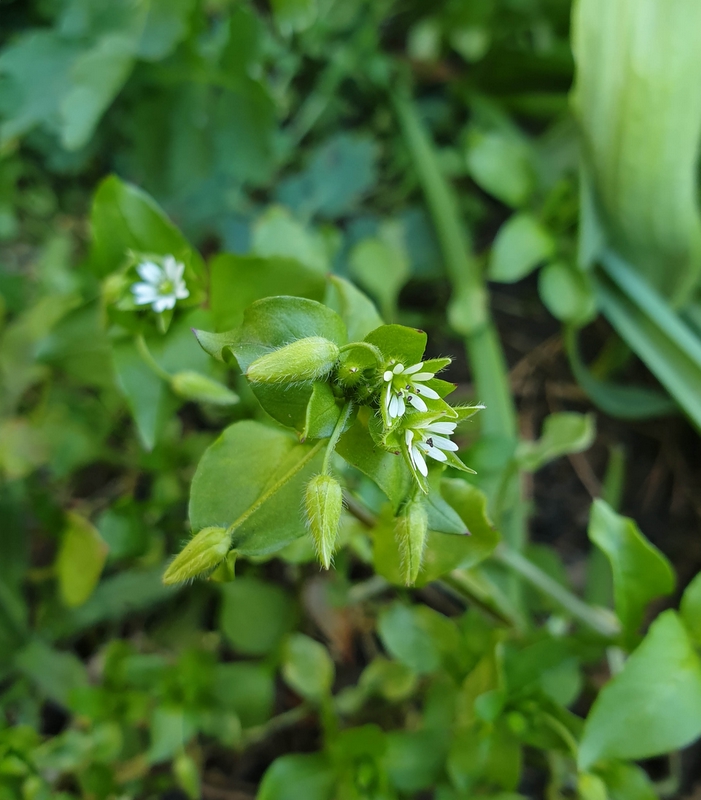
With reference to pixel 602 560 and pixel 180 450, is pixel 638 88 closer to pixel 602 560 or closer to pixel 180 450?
pixel 602 560

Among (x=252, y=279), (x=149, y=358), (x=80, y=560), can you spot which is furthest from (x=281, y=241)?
(x=80, y=560)

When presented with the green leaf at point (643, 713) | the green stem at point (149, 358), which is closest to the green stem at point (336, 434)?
the green stem at point (149, 358)

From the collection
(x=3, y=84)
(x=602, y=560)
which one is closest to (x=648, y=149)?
(x=602, y=560)

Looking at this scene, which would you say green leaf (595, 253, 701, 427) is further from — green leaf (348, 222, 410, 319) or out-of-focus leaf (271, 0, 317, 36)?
out-of-focus leaf (271, 0, 317, 36)

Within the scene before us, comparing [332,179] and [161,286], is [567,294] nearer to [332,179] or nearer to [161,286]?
[332,179]

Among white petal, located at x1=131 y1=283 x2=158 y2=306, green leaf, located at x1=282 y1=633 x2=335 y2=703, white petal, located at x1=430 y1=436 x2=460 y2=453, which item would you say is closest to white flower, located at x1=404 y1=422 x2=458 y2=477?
white petal, located at x1=430 y1=436 x2=460 y2=453

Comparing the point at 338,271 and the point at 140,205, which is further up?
the point at 140,205
